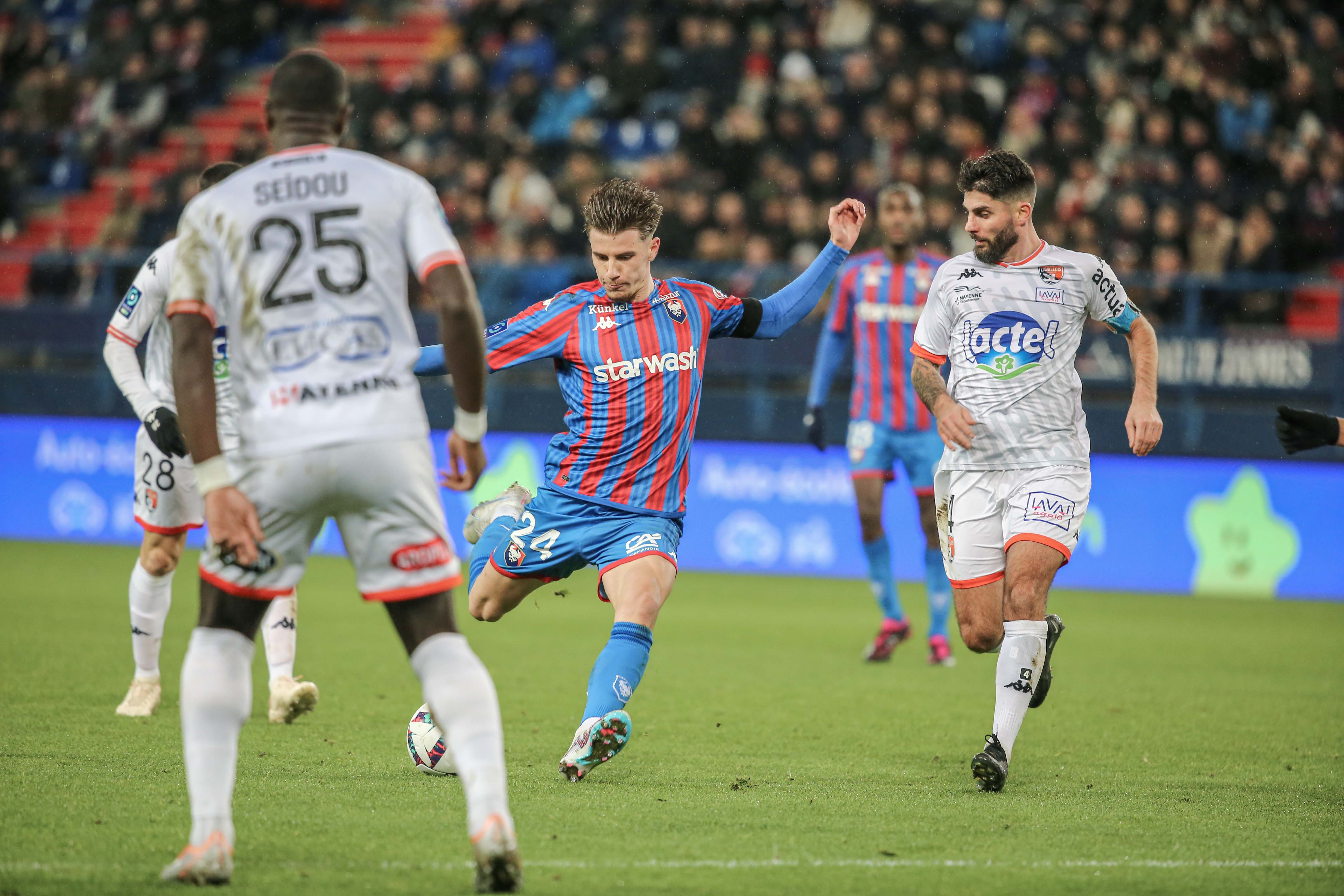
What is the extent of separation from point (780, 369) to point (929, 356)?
26.9 ft

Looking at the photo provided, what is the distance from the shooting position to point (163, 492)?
6277 millimetres

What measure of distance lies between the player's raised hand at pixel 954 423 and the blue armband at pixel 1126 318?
0.73 metres

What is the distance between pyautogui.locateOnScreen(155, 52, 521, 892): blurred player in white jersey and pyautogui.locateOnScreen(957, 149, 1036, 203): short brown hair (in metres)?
2.61

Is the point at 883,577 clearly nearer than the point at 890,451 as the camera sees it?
Yes

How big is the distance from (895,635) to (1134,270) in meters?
6.22

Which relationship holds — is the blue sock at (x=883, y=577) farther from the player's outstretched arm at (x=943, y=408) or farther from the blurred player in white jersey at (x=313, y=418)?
the blurred player in white jersey at (x=313, y=418)

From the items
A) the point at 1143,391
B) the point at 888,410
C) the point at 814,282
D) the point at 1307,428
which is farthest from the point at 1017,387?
the point at 888,410

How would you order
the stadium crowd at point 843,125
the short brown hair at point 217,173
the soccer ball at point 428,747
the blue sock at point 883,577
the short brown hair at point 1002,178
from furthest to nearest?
the stadium crowd at point 843,125, the blue sock at point 883,577, the short brown hair at point 217,173, the short brown hair at point 1002,178, the soccer ball at point 428,747

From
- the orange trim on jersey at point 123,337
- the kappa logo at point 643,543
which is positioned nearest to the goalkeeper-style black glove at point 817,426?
the kappa logo at point 643,543

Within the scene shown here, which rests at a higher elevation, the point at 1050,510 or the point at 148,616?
the point at 1050,510

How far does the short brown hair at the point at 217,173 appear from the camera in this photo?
19.8ft

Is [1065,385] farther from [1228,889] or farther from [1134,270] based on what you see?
[1134,270]

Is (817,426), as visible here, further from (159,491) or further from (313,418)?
(313,418)

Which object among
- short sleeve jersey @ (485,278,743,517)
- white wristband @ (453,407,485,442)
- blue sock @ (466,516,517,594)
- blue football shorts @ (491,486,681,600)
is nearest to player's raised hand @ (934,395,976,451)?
short sleeve jersey @ (485,278,743,517)
